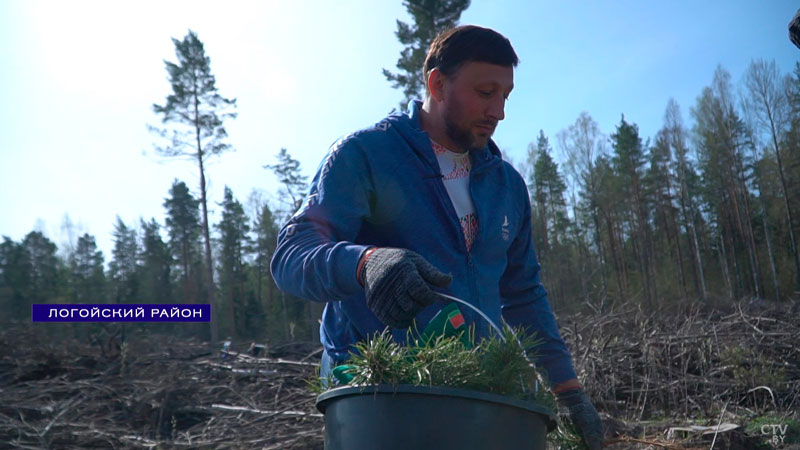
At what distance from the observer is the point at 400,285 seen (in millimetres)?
1243

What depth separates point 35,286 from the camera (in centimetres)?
3638

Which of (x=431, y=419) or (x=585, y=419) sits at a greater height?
(x=431, y=419)

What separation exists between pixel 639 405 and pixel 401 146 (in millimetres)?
5439

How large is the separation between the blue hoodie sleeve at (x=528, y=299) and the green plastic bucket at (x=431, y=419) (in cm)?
99

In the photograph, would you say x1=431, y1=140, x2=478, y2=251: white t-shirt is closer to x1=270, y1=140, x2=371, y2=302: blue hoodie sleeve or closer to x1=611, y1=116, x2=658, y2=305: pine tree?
x1=270, y1=140, x2=371, y2=302: blue hoodie sleeve

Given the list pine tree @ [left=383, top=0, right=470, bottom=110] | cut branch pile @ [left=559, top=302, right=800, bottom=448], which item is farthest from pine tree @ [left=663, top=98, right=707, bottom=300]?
cut branch pile @ [left=559, top=302, right=800, bottom=448]

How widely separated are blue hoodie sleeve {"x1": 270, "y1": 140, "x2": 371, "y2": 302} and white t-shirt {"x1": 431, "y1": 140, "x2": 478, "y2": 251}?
0.34 meters

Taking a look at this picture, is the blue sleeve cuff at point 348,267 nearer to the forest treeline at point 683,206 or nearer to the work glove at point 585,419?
the work glove at point 585,419

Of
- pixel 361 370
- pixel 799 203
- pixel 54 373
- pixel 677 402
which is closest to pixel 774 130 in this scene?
pixel 799 203

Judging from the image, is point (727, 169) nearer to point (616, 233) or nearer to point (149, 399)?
point (616, 233)

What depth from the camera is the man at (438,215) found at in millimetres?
1598

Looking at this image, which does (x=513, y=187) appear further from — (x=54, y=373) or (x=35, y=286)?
(x=35, y=286)

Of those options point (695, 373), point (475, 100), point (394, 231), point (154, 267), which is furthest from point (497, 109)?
Answer: point (154, 267)

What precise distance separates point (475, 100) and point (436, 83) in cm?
15
